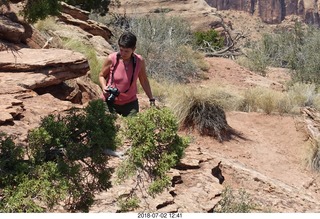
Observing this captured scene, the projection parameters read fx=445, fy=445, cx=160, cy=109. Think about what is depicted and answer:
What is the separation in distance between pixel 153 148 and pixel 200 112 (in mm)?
6122

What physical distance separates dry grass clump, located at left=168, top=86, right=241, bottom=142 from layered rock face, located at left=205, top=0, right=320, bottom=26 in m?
91.9

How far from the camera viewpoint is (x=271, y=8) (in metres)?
98.4

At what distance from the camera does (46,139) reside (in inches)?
104

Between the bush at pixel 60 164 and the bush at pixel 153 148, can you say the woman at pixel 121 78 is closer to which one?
the bush at pixel 60 164

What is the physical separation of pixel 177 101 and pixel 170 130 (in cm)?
605

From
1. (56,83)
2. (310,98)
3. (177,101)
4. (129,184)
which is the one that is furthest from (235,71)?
(129,184)

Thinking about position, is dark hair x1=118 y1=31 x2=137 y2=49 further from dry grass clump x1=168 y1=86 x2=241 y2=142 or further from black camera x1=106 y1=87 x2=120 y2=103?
dry grass clump x1=168 y1=86 x2=241 y2=142

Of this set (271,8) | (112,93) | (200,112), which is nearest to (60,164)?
(112,93)

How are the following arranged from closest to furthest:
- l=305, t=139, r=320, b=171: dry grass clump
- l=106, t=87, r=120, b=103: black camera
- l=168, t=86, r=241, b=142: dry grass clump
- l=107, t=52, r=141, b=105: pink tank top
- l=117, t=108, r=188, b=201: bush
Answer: l=117, t=108, r=188, b=201: bush → l=106, t=87, r=120, b=103: black camera → l=107, t=52, r=141, b=105: pink tank top → l=305, t=139, r=320, b=171: dry grass clump → l=168, t=86, r=241, b=142: dry grass clump

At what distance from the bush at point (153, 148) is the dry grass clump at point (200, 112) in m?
5.83

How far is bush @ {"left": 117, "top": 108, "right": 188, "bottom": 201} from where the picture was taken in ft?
8.91

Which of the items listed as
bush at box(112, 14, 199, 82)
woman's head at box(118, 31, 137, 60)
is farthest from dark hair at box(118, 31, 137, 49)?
bush at box(112, 14, 199, 82)

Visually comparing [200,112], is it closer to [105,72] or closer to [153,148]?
[105,72]

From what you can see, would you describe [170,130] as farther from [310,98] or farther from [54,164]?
[310,98]
